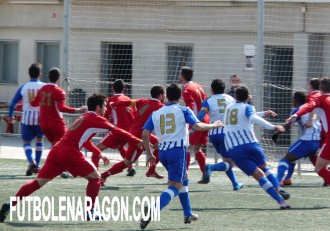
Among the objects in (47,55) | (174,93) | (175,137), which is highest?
(47,55)

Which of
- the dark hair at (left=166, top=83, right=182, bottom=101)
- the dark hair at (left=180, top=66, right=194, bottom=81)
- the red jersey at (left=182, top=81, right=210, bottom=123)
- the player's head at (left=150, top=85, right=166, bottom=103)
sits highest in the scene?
the dark hair at (left=180, top=66, right=194, bottom=81)

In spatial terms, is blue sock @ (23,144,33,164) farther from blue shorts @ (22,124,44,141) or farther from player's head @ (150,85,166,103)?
player's head @ (150,85,166,103)

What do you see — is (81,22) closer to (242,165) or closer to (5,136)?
(5,136)

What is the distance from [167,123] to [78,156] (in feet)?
3.81

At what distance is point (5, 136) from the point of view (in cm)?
2538

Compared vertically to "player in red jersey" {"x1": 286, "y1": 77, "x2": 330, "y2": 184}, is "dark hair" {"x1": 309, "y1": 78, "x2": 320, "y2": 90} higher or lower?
higher

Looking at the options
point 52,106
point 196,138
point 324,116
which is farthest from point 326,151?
point 52,106

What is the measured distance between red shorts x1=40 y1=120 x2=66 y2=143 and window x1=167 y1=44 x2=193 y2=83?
758cm

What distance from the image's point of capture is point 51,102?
18.3 metres

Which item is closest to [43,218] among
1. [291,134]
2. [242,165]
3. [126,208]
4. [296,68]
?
[126,208]

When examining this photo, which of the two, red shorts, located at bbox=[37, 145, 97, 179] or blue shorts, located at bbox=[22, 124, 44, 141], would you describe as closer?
red shorts, located at bbox=[37, 145, 97, 179]

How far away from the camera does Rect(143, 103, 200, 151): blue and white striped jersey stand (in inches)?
531

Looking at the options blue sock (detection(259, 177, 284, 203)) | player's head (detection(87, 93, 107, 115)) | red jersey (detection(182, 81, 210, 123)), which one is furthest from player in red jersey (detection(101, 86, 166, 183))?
player's head (detection(87, 93, 107, 115))

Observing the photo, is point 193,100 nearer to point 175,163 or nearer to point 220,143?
point 220,143
